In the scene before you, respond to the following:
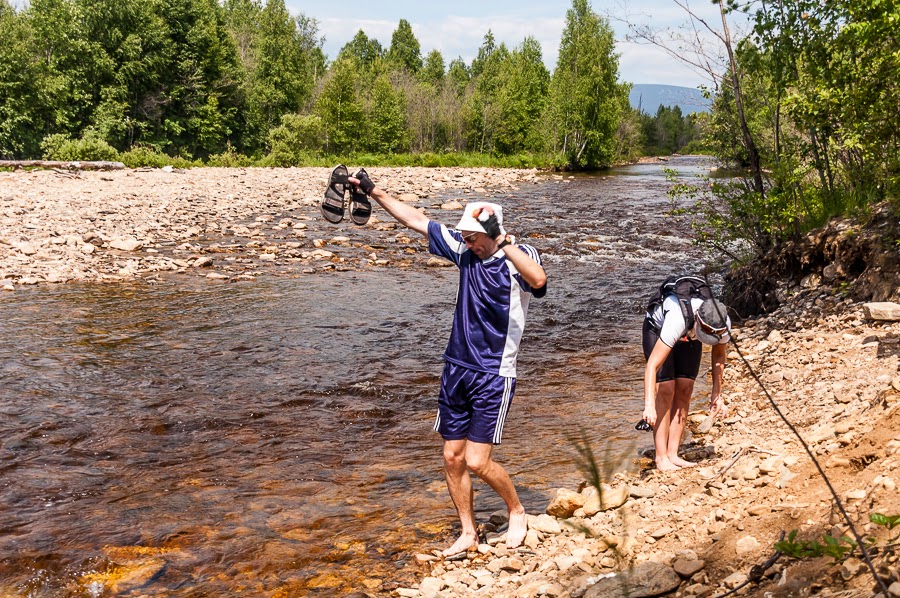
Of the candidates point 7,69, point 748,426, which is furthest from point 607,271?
point 7,69

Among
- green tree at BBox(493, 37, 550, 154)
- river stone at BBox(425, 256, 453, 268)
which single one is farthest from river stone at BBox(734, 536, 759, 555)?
green tree at BBox(493, 37, 550, 154)

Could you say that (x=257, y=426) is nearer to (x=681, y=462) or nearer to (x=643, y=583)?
(x=681, y=462)

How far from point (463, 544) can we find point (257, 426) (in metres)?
3.37

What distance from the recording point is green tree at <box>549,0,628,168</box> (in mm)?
67688

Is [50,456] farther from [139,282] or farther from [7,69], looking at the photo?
[7,69]

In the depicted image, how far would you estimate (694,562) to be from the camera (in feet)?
14.0

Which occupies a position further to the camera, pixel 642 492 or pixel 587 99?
pixel 587 99

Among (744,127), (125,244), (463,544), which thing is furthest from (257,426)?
(125,244)

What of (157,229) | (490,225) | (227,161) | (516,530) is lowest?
(516,530)

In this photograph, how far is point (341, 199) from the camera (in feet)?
18.6

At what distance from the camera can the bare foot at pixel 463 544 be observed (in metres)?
5.44

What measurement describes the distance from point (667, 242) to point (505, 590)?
1794 cm

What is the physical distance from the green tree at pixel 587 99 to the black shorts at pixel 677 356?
201ft

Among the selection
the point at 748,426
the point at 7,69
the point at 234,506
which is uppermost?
the point at 7,69
